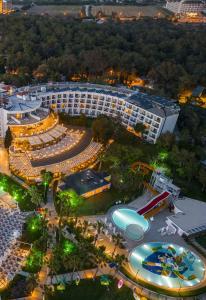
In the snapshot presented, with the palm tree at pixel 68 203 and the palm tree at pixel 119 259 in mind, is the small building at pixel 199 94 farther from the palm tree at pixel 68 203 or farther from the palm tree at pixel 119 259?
the palm tree at pixel 119 259

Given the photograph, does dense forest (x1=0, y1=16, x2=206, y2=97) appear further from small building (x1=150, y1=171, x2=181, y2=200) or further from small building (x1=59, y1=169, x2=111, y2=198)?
small building (x1=59, y1=169, x2=111, y2=198)

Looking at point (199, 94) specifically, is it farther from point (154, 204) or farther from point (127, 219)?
point (127, 219)

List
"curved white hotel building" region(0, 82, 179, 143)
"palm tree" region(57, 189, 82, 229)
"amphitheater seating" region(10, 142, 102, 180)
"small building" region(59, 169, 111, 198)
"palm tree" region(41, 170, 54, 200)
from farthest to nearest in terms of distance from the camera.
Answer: "curved white hotel building" region(0, 82, 179, 143) < "amphitheater seating" region(10, 142, 102, 180) < "small building" region(59, 169, 111, 198) < "palm tree" region(41, 170, 54, 200) < "palm tree" region(57, 189, 82, 229)

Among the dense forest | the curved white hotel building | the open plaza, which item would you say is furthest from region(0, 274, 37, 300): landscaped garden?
the dense forest

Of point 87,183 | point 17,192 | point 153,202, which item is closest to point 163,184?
point 153,202

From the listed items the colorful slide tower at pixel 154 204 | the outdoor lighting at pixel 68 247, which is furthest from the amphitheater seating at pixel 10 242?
the colorful slide tower at pixel 154 204

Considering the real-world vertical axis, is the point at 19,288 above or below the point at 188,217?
below
